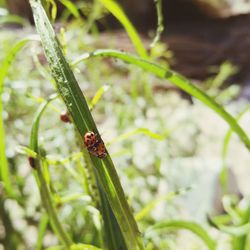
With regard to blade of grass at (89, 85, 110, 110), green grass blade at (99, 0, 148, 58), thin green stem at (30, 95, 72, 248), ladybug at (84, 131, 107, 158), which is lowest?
ladybug at (84, 131, 107, 158)

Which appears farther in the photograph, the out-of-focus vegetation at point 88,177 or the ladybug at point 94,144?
the out-of-focus vegetation at point 88,177

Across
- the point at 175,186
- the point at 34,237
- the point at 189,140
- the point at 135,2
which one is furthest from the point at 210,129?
the point at 135,2

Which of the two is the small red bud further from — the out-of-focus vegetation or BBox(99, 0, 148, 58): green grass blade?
BBox(99, 0, 148, 58): green grass blade

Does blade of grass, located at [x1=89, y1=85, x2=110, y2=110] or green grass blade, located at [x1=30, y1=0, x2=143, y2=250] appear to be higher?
blade of grass, located at [x1=89, y1=85, x2=110, y2=110]

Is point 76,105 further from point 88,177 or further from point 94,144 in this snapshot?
point 88,177

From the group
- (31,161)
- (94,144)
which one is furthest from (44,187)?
(94,144)

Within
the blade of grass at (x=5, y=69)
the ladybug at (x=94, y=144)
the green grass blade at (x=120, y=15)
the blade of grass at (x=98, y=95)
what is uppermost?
the green grass blade at (x=120, y=15)

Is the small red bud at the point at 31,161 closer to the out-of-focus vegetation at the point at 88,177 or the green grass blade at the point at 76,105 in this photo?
the out-of-focus vegetation at the point at 88,177

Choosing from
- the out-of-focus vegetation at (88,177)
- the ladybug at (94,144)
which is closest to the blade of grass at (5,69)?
the out-of-focus vegetation at (88,177)

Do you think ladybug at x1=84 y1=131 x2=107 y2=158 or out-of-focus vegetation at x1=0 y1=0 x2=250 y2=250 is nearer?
ladybug at x1=84 y1=131 x2=107 y2=158

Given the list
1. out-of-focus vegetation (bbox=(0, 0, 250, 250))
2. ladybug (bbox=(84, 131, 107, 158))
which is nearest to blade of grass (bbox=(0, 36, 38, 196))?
out-of-focus vegetation (bbox=(0, 0, 250, 250))
